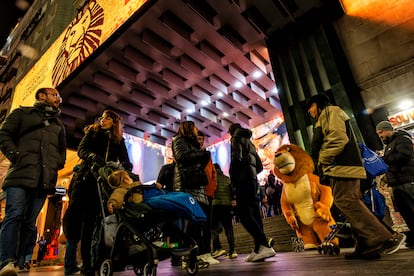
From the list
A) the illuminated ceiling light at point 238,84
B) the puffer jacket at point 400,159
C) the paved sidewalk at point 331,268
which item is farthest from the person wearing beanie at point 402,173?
the illuminated ceiling light at point 238,84

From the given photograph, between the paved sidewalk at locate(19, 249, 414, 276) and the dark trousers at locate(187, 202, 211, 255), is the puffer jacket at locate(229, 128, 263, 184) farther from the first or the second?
the paved sidewalk at locate(19, 249, 414, 276)

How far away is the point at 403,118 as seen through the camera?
462 centimetres

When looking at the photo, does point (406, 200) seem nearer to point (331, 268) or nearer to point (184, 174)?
point (331, 268)

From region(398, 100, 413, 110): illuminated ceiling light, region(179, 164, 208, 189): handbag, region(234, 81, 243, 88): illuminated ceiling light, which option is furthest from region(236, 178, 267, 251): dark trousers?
region(234, 81, 243, 88): illuminated ceiling light

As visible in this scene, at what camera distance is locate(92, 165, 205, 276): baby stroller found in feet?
5.49

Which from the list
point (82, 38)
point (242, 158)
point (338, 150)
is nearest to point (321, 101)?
point (338, 150)

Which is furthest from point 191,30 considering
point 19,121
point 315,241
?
point 315,241

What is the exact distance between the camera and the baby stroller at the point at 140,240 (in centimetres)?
167

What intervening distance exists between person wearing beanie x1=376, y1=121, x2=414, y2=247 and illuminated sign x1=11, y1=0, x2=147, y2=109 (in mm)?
5286

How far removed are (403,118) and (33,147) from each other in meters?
5.74

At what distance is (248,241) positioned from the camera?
5.27m

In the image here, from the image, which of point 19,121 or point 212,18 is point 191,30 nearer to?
point 212,18

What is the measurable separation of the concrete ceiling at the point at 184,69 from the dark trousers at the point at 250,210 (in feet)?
15.0

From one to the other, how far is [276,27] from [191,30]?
2.25 metres
